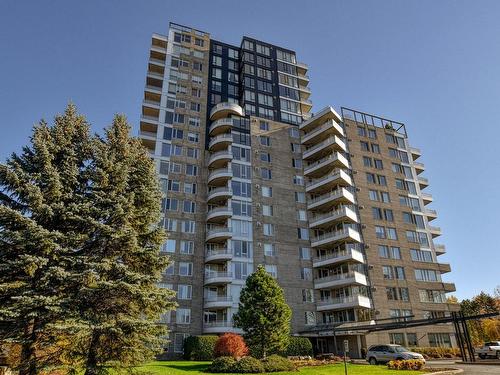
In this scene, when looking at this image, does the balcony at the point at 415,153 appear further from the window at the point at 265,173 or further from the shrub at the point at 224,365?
the shrub at the point at 224,365

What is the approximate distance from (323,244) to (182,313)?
67.9ft

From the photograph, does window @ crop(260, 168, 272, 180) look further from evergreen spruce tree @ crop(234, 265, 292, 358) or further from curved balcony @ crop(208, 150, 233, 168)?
evergreen spruce tree @ crop(234, 265, 292, 358)

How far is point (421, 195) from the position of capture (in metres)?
60.2

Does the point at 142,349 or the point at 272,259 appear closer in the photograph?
the point at 142,349

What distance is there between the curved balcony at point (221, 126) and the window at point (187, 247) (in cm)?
1740

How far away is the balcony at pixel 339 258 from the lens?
47466mm

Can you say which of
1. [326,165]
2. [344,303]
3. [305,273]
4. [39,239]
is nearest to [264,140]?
[326,165]

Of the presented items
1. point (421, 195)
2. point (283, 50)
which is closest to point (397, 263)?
point (421, 195)

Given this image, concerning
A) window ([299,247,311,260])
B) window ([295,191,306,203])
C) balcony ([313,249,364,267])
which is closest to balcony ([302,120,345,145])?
window ([295,191,306,203])

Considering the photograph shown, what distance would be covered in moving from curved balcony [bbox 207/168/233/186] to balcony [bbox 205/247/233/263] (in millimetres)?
10012

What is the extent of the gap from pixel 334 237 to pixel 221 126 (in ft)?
73.9

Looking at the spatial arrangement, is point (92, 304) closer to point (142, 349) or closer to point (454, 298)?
point (142, 349)

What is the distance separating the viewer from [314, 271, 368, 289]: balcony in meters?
45.8

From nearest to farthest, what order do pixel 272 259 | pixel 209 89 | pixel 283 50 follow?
pixel 272 259 < pixel 209 89 < pixel 283 50
